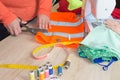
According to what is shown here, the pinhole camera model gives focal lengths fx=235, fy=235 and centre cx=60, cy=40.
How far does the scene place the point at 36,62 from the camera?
3.15 feet

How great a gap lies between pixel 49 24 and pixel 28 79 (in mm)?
438

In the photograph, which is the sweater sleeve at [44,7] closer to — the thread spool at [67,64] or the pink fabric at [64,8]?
the pink fabric at [64,8]

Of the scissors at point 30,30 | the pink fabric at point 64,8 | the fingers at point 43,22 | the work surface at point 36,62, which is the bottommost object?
the work surface at point 36,62

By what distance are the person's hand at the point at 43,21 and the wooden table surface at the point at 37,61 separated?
0.33ft

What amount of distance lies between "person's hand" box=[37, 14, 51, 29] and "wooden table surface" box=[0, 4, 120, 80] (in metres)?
0.10

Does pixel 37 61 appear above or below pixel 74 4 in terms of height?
below

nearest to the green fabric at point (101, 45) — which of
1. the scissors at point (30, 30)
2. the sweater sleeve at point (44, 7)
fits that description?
the scissors at point (30, 30)

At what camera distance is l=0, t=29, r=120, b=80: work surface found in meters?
0.88

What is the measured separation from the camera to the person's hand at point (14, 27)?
1167mm

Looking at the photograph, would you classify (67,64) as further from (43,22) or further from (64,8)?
(64,8)

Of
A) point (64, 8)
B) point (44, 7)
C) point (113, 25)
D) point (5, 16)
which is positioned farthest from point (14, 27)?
point (113, 25)

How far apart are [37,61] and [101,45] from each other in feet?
0.89

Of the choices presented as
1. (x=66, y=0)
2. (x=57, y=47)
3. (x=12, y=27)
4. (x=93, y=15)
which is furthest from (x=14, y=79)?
(x=66, y=0)

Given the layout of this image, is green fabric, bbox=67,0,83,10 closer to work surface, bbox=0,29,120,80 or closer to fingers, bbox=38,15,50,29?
fingers, bbox=38,15,50,29
